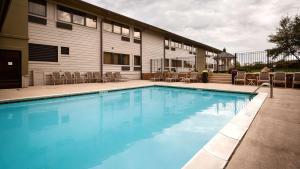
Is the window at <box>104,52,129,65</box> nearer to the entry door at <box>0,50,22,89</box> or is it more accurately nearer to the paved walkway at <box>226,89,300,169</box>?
the entry door at <box>0,50,22,89</box>

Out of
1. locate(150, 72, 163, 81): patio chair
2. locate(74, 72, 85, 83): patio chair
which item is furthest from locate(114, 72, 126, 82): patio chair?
locate(150, 72, 163, 81): patio chair

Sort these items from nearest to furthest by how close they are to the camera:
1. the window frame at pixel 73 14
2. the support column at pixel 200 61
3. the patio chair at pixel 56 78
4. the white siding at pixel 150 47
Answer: the patio chair at pixel 56 78
the window frame at pixel 73 14
the white siding at pixel 150 47
the support column at pixel 200 61

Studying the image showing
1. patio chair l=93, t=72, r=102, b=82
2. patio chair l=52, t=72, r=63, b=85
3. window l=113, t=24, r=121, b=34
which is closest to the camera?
patio chair l=52, t=72, r=63, b=85

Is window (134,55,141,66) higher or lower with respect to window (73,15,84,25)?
lower

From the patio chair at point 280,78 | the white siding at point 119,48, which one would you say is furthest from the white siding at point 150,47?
the patio chair at point 280,78

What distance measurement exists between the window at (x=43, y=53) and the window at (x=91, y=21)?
3.18 meters

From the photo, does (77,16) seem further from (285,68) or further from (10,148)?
(285,68)

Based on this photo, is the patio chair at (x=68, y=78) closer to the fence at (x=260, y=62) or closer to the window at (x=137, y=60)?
the window at (x=137, y=60)

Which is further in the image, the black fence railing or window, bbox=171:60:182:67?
window, bbox=171:60:182:67

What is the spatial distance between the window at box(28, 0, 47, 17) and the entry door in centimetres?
283

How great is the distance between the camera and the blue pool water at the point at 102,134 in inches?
106

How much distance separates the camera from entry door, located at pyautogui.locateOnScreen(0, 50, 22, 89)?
9.16 metres

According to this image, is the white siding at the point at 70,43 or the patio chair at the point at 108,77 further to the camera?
the patio chair at the point at 108,77

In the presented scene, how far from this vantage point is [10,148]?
10.2 feet
